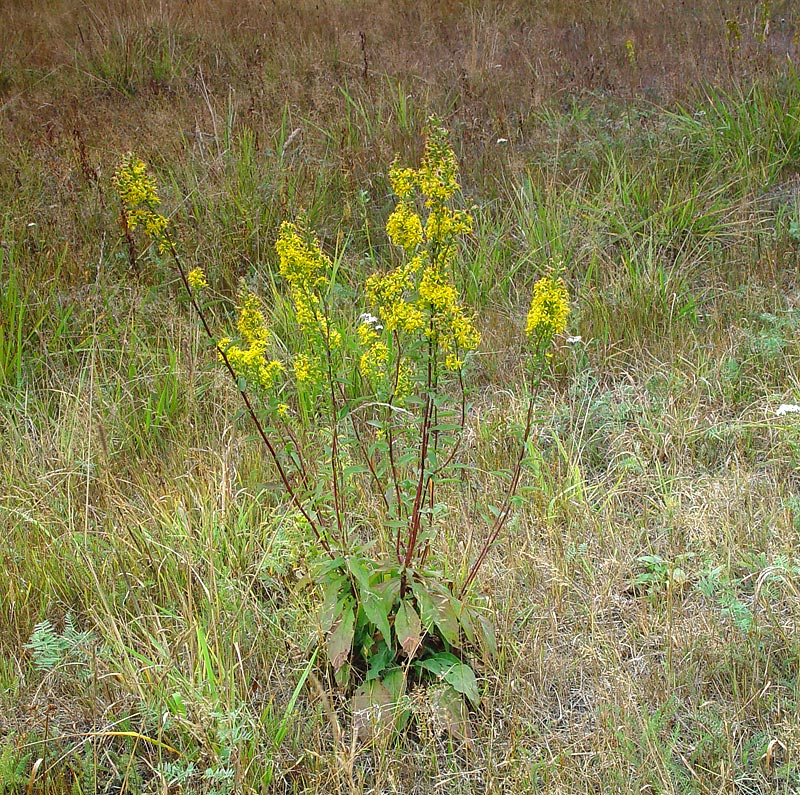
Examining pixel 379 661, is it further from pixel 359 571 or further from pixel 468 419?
pixel 468 419

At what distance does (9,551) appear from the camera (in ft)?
7.91

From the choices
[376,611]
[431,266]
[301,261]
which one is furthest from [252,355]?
[376,611]

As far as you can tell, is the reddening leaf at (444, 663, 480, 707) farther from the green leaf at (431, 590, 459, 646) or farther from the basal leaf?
the basal leaf

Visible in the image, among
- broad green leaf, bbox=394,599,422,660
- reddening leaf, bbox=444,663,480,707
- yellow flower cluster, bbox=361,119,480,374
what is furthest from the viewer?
reddening leaf, bbox=444,663,480,707

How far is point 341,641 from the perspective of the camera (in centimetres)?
184

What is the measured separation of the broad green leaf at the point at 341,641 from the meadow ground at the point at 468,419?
156 millimetres

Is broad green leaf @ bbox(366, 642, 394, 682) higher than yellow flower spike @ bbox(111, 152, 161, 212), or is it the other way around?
yellow flower spike @ bbox(111, 152, 161, 212)

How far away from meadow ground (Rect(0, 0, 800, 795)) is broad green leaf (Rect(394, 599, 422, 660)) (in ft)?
0.58

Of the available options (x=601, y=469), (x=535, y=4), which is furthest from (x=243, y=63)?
(x=601, y=469)

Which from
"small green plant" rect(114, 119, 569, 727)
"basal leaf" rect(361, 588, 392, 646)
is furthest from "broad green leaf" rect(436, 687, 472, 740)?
"basal leaf" rect(361, 588, 392, 646)

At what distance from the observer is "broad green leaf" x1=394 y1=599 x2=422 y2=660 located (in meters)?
1.81

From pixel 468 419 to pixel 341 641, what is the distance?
138 cm

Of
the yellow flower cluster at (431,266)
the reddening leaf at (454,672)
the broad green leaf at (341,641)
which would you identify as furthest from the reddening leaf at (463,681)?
the yellow flower cluster at (431,266)

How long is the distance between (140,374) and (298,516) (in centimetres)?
143
